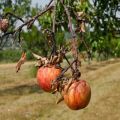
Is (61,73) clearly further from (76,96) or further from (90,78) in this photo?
(90,78)

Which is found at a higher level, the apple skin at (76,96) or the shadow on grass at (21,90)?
the apple skin at (76,96)

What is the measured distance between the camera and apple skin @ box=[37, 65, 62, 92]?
1357mm

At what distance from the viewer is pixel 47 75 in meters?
1.37

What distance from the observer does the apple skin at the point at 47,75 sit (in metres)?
1.36

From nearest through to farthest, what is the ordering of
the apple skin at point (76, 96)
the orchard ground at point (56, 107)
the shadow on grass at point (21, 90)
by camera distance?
the apple skin at point (76, 96) < the orchard ground at point (56, 107) < the shadow on grass at point (21, 90)

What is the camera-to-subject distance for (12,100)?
21.7 meters

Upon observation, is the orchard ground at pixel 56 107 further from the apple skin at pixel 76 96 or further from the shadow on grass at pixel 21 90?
the apple skin at pixel 76 96

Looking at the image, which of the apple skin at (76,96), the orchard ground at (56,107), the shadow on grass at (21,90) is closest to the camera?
the apple skin at (76,96)

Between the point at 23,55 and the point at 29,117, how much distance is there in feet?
A: 49.6

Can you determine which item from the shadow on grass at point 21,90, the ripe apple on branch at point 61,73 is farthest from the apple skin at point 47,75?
the shadow on grass at point 21,90

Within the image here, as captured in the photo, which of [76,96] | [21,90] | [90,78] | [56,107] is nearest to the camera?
[76,96]

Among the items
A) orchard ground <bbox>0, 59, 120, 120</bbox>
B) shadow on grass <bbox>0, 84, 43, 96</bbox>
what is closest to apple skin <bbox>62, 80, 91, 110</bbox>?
orchard ground <bbox>0, 59, 120, 120</bbox>

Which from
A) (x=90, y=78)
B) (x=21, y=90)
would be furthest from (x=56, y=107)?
(x=90, y=78)

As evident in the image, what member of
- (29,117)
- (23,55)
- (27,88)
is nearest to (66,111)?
(29,117)
